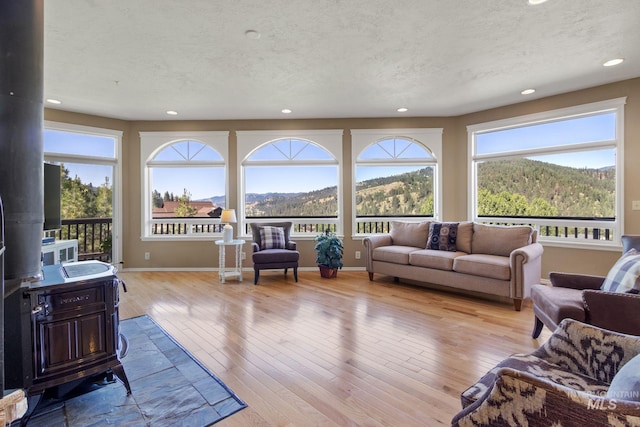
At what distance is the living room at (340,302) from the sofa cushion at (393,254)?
409 millimetres

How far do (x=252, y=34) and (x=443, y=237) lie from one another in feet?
11.5

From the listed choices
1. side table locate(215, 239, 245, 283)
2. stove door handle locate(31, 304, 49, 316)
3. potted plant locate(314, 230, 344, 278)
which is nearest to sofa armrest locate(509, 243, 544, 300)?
potted plant locate(314, 230, 344, 278)

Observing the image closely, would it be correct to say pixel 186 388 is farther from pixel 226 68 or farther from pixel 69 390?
pixel 226 68

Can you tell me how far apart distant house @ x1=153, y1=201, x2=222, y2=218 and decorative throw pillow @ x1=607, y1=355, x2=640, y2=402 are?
5234 millimetres

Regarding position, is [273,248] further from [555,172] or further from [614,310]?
[555,172]

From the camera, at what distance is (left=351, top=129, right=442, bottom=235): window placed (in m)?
5.14

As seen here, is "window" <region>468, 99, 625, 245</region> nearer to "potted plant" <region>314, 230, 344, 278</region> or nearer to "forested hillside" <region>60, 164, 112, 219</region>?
"potted plant" <region>314, 230, 344, 278</region>

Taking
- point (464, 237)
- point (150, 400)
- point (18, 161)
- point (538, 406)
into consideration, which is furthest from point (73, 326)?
point (464, 237)

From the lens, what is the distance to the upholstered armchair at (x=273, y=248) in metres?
4.35

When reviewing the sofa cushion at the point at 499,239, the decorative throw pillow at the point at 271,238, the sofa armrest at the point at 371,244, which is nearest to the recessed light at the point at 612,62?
the sofa cushion at the point at 499,239

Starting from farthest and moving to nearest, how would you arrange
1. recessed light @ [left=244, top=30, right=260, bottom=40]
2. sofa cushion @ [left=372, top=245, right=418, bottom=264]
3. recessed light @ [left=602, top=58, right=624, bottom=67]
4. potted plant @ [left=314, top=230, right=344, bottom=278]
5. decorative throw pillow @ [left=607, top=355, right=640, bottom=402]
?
potted plant @ [left=314, top=230, right=344, bottom=278] < sofa cushion @ [left=372, top=245, right=418, bottom=264] < recessed light @ [left=602, top=58, right=624, bottom=67] < recessed light @ [left=244, top=30, right=260, bottom=40] < decorative throw pillow @ [left=607, top=355, right=640, bottom=402]

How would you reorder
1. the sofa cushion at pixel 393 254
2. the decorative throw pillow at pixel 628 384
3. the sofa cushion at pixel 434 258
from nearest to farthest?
the decorative throw pillow at pixel 628 384
the sofa cushion at pixel 434 258
the sofa cushion at pixel 393 254

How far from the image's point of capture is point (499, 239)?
374cm

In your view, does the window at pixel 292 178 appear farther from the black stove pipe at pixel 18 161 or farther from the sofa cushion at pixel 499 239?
the black stove pipe at pixel 18 161
